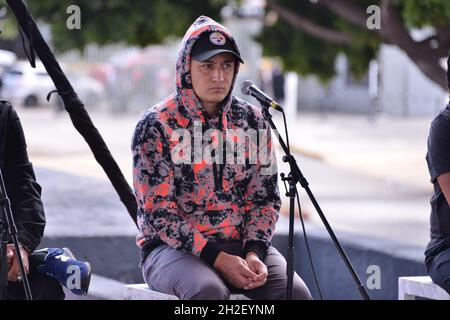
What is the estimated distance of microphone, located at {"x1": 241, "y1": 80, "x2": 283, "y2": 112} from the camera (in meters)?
4.54

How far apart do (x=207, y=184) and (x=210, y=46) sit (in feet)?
1.85

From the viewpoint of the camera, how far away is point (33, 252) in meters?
4.79

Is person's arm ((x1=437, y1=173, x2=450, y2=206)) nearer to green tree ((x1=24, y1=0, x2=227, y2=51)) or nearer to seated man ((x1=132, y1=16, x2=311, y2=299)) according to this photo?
seated man ((x1=132, y1=16, x2=311, y2=299))

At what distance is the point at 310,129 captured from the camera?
98.0 ft

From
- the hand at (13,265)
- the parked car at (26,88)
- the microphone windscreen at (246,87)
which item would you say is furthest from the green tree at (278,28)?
the parked car at (26,88)

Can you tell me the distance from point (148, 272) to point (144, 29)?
31.2ft

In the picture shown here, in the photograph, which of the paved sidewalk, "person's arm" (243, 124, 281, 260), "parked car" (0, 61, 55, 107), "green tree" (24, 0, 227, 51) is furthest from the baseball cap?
"parked car" (0, 61, 55, 107)

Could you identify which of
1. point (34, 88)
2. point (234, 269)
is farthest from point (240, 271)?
point (34, 88)

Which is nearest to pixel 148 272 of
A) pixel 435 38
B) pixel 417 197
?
pixel 435 38

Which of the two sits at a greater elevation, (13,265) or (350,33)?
(350,33)

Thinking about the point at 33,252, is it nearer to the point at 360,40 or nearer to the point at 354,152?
the point at 360,40

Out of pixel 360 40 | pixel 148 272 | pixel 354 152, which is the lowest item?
pixel 354 152

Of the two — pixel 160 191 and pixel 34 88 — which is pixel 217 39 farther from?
pixel 34 88

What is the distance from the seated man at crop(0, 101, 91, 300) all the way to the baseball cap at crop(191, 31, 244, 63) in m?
0.79
